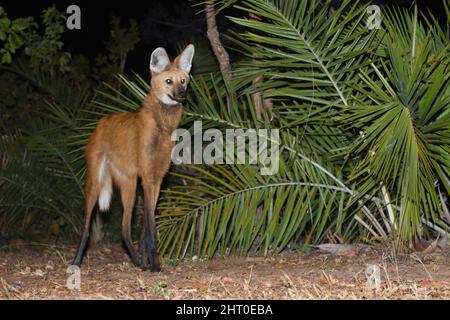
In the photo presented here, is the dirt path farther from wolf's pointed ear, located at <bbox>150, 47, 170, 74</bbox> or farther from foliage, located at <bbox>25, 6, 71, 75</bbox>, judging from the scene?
foliage, located at <bbox>25, 6, 71, 75</bbox>

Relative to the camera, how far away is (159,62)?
5762 millimetres

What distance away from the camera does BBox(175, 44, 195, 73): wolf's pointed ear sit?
19.1ft

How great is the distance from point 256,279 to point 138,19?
778 centimetres

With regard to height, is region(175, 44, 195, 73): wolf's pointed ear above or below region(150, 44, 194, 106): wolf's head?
above

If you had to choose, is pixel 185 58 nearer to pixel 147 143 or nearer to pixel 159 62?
pixel 159 62

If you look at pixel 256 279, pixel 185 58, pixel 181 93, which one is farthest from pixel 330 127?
pixel 256 279

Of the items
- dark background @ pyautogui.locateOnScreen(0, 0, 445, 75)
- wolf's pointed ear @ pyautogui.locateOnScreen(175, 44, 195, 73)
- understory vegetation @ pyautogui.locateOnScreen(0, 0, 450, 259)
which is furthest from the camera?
dark background @ pyautogui.locateOnScreen(0, 0, 445, 75)

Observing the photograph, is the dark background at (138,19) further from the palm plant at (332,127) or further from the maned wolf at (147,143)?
the palm plant at (332,127)

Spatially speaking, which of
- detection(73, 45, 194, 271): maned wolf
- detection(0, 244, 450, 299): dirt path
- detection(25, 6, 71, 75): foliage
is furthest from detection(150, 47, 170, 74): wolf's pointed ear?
detection(25, 6, 71, 75): foliage

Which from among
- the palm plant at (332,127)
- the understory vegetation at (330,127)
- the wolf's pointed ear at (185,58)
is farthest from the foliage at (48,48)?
the wolf's pointed ear at (185,58)

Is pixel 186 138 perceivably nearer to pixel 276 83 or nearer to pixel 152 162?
pixel 152 162

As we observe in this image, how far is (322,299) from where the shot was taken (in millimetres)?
3850

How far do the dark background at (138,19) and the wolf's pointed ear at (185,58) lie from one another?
406cm

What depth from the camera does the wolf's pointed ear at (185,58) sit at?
19.1 ft
